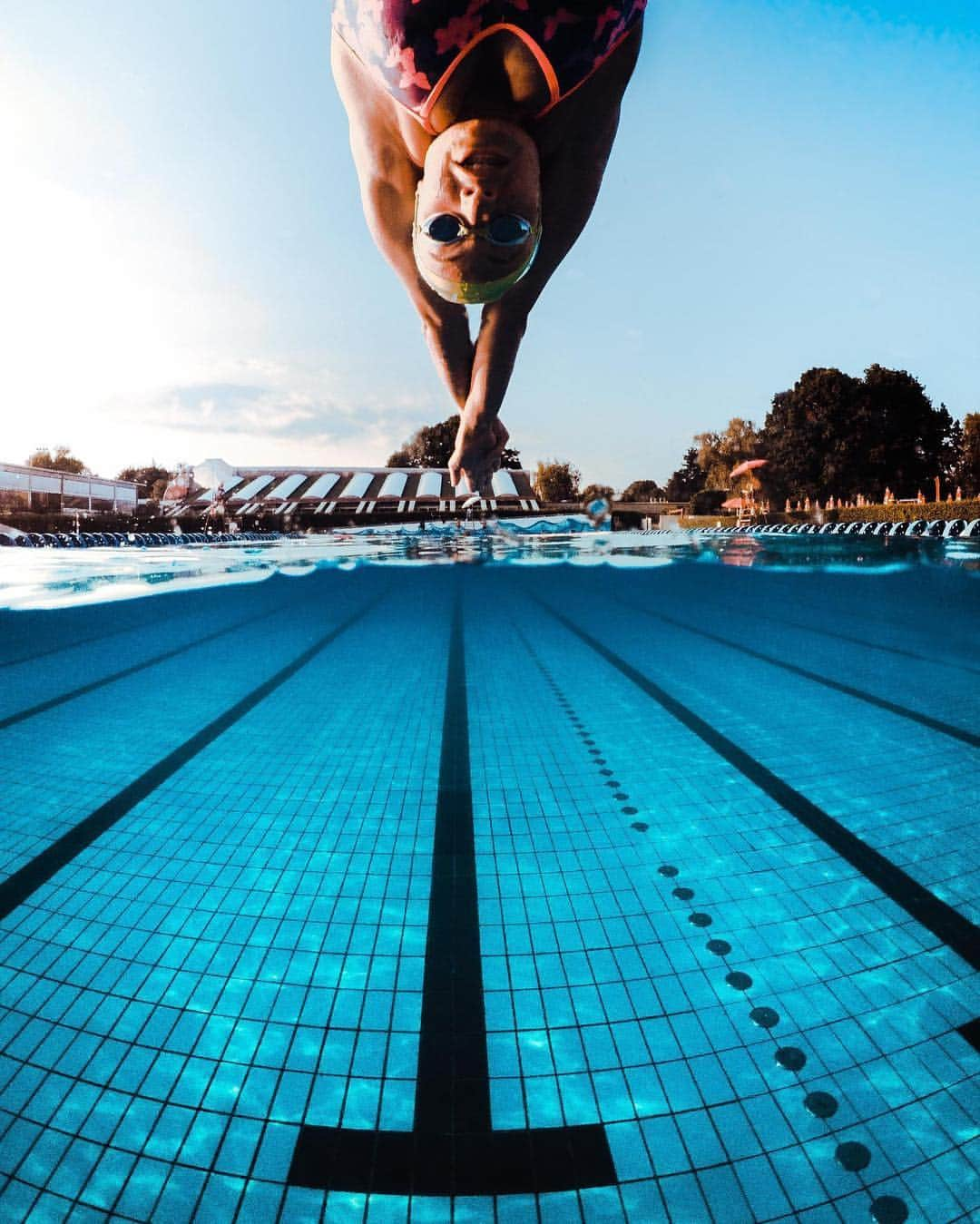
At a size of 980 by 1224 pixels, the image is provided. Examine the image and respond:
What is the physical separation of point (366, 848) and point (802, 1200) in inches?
50.3

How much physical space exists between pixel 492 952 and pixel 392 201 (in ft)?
13.2

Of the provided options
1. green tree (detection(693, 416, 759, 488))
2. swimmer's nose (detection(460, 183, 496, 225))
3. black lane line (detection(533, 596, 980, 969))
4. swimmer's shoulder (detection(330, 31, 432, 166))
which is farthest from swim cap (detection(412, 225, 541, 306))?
green tree (detection(693, 416, 759, 488))

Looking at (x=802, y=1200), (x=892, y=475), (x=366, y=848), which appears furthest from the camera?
(x=892, y=475)

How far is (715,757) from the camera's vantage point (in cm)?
251

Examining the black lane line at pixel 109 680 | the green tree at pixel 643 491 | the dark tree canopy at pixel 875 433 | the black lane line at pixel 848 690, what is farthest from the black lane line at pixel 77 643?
the green tree at pixel 643 491

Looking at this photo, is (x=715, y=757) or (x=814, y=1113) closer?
(x=814, y=1113)

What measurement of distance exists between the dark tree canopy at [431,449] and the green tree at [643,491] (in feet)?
45.4

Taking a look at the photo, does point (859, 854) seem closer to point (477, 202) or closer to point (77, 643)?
point (477, 202)

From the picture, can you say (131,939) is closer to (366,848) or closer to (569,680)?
(366,848)

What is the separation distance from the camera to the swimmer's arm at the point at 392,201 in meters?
3.26

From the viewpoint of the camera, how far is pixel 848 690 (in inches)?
134

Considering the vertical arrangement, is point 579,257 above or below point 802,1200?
above

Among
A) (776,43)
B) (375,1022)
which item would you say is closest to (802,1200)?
(375,1022)

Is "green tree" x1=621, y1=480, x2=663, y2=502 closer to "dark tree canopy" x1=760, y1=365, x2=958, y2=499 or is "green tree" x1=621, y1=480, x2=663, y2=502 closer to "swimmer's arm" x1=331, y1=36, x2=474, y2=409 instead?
"dark tree canopy" x1=760, y1=365, x2=958, y2=499
